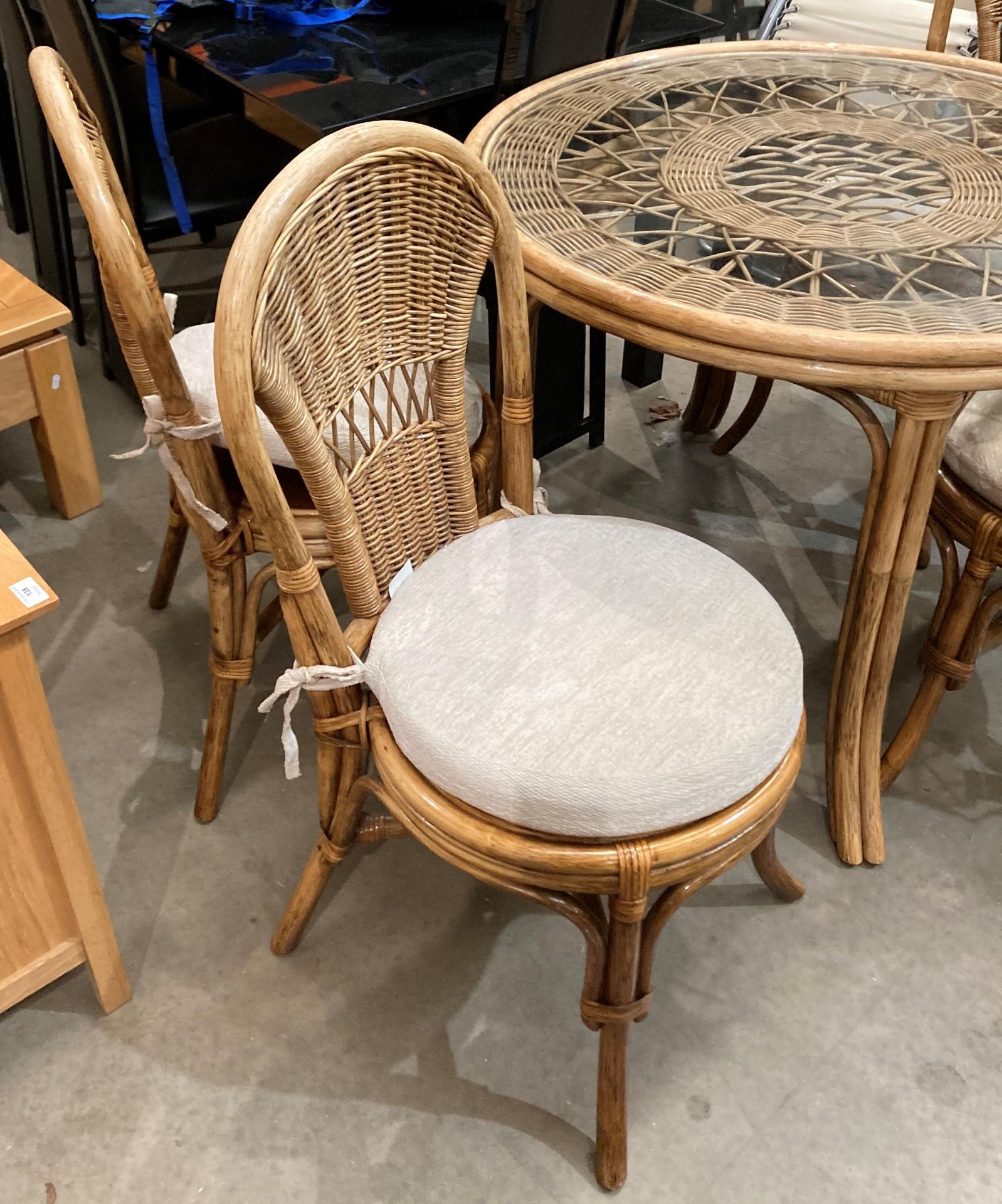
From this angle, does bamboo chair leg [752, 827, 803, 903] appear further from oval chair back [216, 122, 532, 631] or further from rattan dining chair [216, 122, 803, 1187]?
oval chair back [216, 122, 532, 631]

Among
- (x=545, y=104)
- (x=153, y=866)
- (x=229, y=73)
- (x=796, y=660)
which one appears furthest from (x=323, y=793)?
(x=229, y=73)

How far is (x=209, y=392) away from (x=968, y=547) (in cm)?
102

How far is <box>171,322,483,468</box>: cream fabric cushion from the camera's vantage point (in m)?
1.33

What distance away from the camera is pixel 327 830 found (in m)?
1.24

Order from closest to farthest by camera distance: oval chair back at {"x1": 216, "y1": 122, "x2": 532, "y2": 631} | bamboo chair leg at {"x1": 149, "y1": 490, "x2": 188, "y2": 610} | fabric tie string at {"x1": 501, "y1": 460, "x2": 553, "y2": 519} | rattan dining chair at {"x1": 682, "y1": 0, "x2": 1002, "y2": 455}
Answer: oval chair back at {"x1": 216, "y1": 122, "x2": 532, "y2": 631} < fabric tie string at {"x1": 501, "y1": 460, "x2": 553, "y2": 519} < bamboo chair leg at {"x1": 149, "y1": 490, "x2": 188, "y2": 610} < rattan dining chair at {"x1": 682, "y1": 0, "x2": 1002, "y2": 455}

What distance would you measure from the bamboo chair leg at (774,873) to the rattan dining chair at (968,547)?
0.30 m

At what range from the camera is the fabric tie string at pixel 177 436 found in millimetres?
1186

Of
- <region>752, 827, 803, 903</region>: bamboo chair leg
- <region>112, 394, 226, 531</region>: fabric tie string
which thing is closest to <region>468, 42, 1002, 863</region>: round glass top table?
<region>752, 827, 803, 903</region>: bamboo chair leg

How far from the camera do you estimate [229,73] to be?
6.07 feet

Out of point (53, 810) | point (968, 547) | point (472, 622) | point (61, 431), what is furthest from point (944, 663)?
point (61, 431)

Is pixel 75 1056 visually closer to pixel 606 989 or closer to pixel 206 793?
pixel 206 793

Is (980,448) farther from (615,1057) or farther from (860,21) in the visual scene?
(860,21)

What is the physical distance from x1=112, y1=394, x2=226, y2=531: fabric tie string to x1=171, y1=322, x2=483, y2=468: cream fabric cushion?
7cm

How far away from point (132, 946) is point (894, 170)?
4.66 ft
